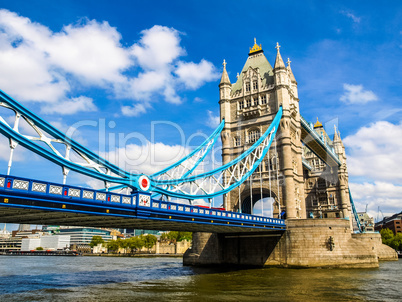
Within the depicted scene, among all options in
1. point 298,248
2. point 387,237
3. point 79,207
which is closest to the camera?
point 79,207

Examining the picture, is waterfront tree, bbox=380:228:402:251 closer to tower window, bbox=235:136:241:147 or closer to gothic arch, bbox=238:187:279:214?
gothic arch, bbox=238:187:279:214

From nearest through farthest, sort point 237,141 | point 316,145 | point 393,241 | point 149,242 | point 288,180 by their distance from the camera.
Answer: point 288,180 < point 237,141 < point 316,145 < point 393,241 < point 149,242

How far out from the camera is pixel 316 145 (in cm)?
6381

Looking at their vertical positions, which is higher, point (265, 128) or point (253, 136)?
point (265, 128)

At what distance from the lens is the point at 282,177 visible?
44062 millimetres

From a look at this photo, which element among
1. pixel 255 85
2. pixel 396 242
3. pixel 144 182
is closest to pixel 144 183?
pixel 144 182

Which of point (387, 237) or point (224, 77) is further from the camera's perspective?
point (387, 237)

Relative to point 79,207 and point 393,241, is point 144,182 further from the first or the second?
point 393,241

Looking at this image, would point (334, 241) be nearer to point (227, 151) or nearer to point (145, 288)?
point (227, 151)

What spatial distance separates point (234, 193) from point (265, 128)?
971 cm

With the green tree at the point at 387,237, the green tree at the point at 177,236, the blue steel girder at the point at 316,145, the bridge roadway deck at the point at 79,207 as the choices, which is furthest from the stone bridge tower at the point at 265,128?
the green tree at the point at 177,236

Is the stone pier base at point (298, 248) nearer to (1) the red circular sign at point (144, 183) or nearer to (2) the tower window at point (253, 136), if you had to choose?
(2) the tower window at point (253, 136)

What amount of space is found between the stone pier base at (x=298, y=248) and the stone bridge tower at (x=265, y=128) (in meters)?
4.72

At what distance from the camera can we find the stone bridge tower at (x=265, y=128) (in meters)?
44.1
